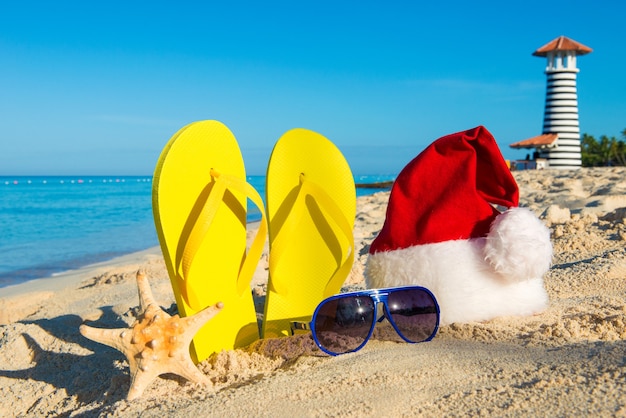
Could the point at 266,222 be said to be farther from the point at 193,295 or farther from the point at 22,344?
the point at 22,344

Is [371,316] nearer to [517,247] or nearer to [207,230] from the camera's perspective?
[517,247]

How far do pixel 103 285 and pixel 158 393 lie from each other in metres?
3.03

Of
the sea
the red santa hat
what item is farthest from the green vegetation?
the red santa hat

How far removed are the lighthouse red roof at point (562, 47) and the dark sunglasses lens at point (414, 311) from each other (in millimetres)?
21155

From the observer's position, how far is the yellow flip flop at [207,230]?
2010mm

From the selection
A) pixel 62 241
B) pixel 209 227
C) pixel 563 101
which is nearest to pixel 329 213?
pixel 209 227

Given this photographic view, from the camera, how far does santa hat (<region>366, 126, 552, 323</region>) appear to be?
194 centimetres

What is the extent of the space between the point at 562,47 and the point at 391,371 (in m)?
21.7

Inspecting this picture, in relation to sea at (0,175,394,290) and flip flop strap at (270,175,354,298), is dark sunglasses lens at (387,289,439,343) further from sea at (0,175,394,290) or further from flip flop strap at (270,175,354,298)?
sea at (0,175,394,290)

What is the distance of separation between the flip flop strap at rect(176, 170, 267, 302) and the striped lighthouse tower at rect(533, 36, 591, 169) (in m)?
20.6

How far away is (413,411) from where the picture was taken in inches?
52.7

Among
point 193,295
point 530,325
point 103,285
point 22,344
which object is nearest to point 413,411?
point 530,325

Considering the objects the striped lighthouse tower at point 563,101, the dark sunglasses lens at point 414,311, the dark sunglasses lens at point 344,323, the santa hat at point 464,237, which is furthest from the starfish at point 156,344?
the striped lighthouse tower at point 563,101

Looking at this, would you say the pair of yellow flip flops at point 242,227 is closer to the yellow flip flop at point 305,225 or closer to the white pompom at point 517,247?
the yellow flip flop at point 305,225
